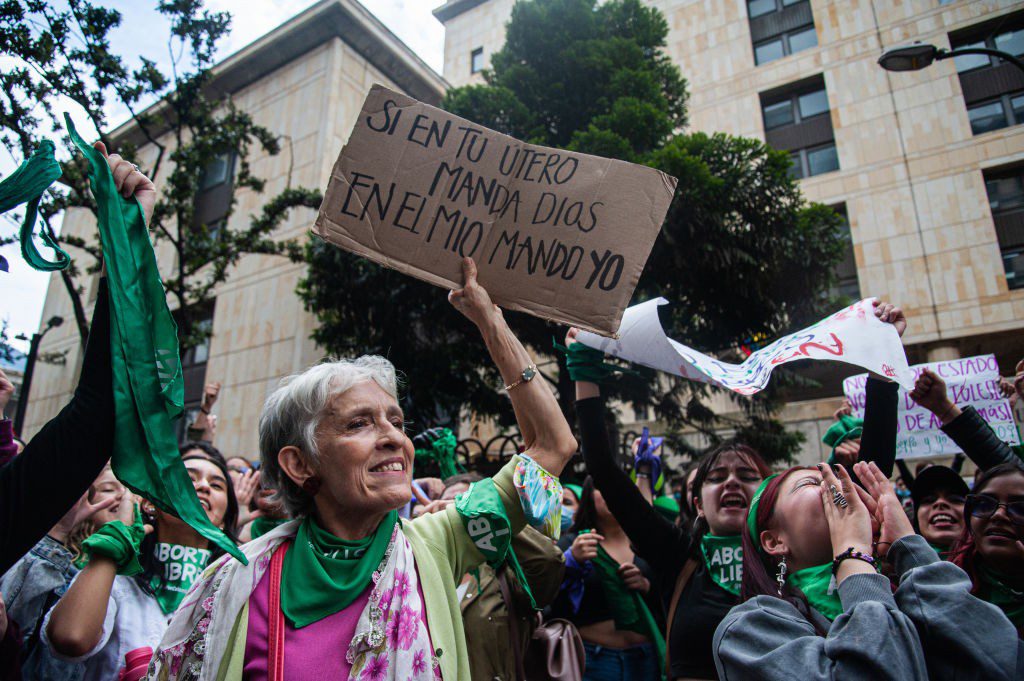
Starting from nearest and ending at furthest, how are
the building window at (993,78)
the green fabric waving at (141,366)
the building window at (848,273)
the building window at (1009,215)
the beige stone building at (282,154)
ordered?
the green fabric waving at (141,366) < the beige stone building at (282,154) < the building window at (1009,215) < the building window at (993,78) < the building window at (848,273)

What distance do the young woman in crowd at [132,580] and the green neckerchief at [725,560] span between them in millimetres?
2012

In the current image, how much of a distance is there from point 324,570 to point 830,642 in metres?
1.28

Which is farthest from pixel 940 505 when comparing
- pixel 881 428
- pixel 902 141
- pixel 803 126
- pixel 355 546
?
pixel 803 126

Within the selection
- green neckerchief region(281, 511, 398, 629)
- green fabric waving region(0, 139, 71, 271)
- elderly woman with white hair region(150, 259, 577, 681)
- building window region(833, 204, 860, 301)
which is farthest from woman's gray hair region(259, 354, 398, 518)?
building window region(833, 204, 860, 301)

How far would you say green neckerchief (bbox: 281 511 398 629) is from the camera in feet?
5.52

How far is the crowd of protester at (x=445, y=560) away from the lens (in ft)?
5.24

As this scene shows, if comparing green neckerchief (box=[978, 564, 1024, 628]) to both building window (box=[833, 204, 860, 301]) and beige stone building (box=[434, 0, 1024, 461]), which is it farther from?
building window (box=[833, 204, 860, 301])

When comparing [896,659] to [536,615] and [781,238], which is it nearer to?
[536,615]

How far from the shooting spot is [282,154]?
17797 millimetres

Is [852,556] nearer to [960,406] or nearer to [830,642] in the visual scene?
[830,642]

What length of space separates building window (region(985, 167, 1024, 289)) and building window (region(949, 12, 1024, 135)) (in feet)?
4.69

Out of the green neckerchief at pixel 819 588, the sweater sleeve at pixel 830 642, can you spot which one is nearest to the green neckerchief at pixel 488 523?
the sweater sleeve at pixel 830 642

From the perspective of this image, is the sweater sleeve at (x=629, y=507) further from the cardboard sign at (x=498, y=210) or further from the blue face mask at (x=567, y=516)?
the blue face mask at (x=567, y=516)

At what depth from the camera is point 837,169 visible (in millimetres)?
19859
